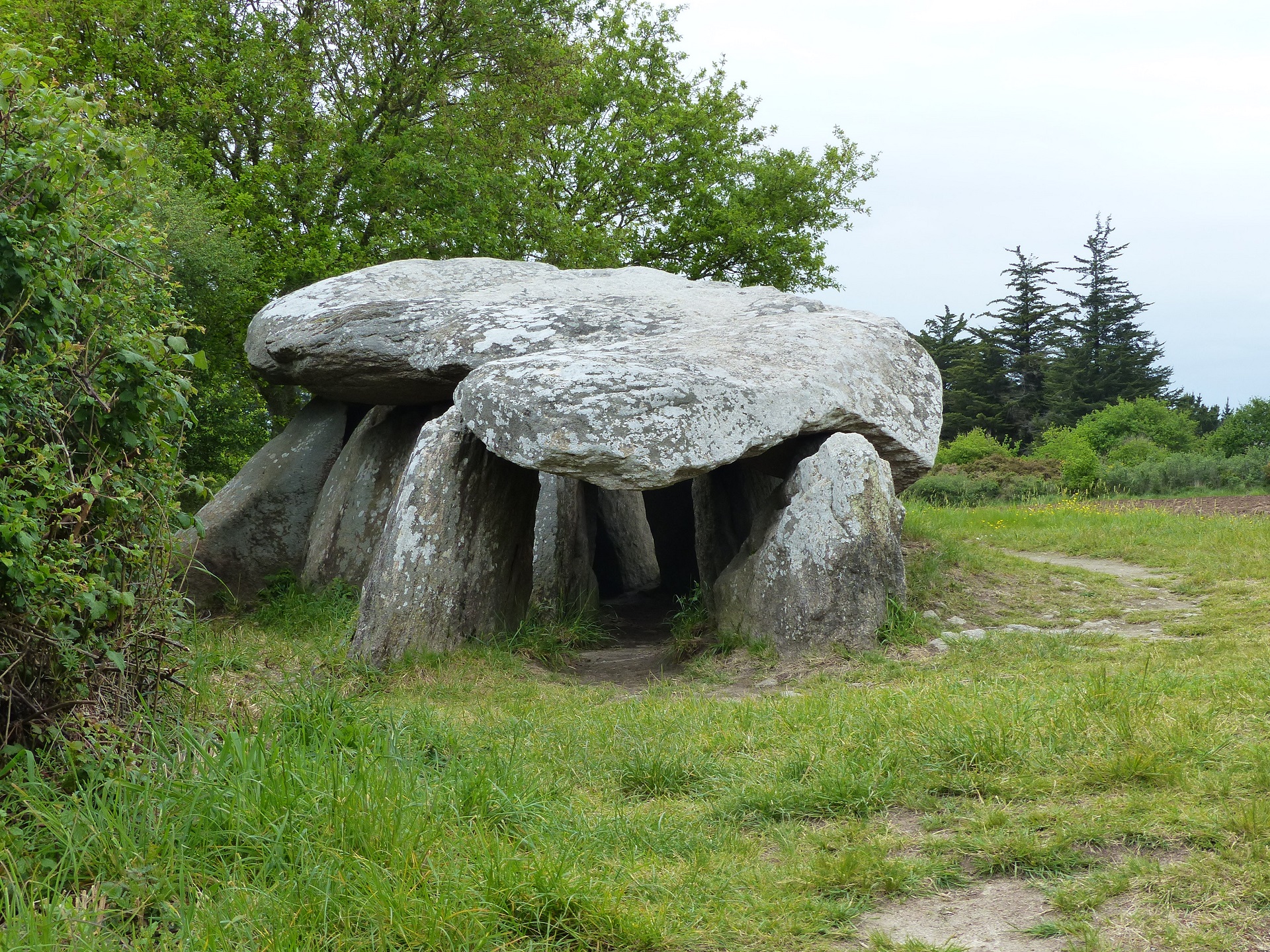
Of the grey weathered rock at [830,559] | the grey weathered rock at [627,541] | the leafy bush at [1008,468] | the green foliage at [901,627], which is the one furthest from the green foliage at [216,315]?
the leafy bush at [1008,468]

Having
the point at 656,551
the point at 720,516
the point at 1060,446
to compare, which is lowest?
the point at 656,551

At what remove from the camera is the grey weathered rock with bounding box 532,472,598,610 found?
930cm

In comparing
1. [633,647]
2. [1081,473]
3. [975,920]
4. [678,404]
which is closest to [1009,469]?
[1081,473]

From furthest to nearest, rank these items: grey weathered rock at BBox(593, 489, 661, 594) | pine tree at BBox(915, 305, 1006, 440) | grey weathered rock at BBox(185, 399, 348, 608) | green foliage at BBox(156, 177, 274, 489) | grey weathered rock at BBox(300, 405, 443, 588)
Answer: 1. pine tree at BBox(915, 305, 1006, 440)
2. green foliage at BBox(156, 177, 274, 489)
3. grey weathered rock at BBox(593, 489, 661, 594)
4. grey weathered rock at BBox(185, 399, 348, 608)
5. grey weathered rock at BBox(300, 405, 443, 588)

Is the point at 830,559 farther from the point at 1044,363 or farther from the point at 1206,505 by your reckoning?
the point at 1044,363

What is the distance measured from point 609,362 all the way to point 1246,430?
24.8 metres

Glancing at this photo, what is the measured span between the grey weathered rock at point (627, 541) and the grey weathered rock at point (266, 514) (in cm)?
310

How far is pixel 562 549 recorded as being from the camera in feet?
31.2

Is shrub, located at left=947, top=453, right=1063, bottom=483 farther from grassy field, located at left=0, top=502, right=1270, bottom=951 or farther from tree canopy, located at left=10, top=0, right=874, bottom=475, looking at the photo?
grassy field, located at left=0, top=502, right=1270, bottom=951

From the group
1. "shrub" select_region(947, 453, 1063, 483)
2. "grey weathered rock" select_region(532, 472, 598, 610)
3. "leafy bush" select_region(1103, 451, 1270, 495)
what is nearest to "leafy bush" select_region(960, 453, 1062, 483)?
"shrub" select_region(947, 453, 1063, 483)

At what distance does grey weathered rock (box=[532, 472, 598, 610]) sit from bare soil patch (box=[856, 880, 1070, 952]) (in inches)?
235

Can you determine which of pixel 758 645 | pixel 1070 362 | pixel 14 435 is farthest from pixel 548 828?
pixel 1070 362

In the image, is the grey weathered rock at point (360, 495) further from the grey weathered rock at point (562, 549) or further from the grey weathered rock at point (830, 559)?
the grey weathered rock at point (830, 559)

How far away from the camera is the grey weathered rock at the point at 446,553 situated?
24.6ft
